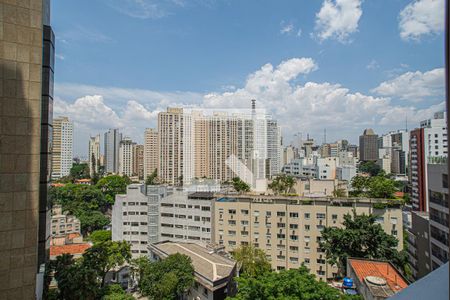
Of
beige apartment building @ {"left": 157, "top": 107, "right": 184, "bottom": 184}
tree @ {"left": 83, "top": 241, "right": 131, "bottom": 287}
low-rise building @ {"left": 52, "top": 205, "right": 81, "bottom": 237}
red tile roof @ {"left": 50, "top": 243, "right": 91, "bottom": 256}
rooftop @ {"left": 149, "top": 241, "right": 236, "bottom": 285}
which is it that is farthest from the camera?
beige apartment building @ {"left": 157, "top": 107, "right": 184, "bottom": 184}

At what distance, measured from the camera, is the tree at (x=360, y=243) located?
7828 millimetres

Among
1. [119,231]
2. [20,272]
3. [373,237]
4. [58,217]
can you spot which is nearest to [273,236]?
[373,237]

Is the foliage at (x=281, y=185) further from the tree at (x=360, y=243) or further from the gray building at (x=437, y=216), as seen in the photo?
the gray building at (x=437, y=216)

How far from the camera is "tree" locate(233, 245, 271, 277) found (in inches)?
347

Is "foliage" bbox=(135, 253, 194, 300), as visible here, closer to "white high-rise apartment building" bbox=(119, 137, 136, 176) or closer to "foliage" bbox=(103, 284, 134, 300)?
"foliage" bbox=(103, 284, 134, 300)

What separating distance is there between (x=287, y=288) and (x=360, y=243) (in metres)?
5.14

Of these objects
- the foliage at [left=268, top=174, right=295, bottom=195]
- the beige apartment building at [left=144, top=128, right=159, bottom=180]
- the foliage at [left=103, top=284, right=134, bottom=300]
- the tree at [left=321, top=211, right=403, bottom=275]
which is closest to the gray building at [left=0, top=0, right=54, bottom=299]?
the foliage at [left=103, top=284, right=134, bottom=300]

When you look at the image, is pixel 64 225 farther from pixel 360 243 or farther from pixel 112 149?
pixel 112 149

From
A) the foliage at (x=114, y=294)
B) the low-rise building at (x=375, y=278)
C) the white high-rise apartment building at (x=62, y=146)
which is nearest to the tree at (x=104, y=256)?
the foliage at (x=114, y=294)

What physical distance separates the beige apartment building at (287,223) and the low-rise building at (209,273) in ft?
5.76

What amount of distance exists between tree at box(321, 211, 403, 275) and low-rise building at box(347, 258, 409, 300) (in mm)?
1551

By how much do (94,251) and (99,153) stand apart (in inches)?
1432

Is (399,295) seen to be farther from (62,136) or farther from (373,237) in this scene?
(62,136)

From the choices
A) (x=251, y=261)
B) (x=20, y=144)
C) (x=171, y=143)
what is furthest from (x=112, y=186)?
(x=20, y=144)
